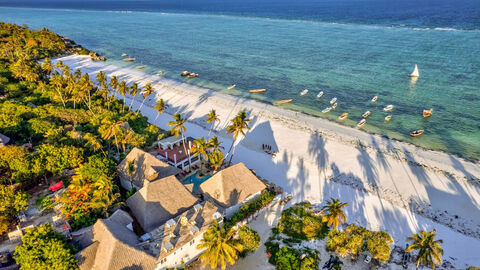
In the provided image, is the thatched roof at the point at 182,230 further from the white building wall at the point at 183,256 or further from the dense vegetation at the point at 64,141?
the dense vegetation at the point at 64,141

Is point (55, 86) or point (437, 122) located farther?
point (55, 86)

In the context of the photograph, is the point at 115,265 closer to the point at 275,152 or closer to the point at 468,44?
the point at 275,152

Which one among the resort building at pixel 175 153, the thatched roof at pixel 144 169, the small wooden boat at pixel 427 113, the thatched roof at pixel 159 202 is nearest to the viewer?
the thatched roof at pixel 159 202

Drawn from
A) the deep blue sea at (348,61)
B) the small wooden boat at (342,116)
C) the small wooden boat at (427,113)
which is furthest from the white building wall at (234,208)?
the small wooden boat at (427,113)

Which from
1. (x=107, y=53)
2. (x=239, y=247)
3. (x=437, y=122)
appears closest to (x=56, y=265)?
(x=239, y=247)

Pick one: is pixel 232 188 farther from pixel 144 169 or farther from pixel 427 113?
pixel 427 113

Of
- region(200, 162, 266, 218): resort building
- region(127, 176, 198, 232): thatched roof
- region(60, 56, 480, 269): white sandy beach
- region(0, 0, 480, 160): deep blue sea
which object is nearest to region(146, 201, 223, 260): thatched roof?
region(127, 176, 198, 232): thatched roof

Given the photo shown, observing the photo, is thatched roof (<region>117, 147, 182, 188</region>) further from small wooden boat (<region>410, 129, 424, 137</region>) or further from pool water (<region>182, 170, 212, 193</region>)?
small wooden boat (<region>410, 129, 424, 137</region>)
